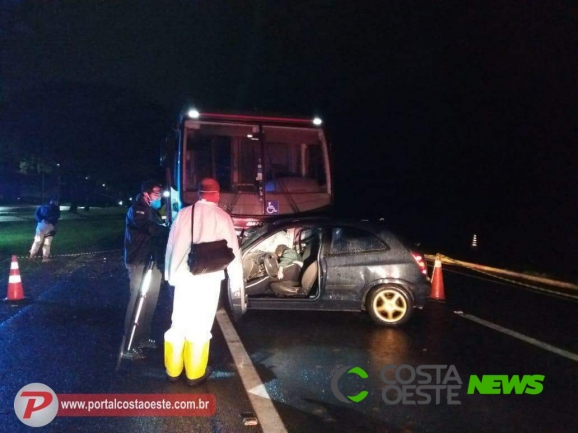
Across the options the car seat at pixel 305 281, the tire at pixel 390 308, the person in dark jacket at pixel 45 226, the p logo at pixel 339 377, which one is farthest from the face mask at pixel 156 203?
the person in dark jacket at pixel 45 226

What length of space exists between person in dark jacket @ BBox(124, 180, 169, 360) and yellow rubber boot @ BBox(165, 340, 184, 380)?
96 cm

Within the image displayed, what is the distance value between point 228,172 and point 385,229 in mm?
4063

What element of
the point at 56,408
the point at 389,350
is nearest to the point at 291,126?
the point at 389,350

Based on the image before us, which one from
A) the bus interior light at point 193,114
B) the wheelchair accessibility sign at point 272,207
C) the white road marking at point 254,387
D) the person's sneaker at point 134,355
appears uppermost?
the bus interior light at point 193,114

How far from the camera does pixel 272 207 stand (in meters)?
11.6

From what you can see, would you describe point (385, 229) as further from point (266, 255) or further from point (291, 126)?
point (291, 126)

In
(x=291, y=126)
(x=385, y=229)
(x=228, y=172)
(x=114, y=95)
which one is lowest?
(x=385, y=229)

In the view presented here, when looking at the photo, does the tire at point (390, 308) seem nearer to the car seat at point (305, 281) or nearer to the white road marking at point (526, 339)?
the car seat at point (305, 281)

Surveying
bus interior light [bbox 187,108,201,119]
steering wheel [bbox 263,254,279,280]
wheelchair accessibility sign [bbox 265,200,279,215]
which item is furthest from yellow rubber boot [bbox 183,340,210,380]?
bus interior light [bbox 187,108,201,119]

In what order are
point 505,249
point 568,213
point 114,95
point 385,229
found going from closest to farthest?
point 385,229
point 505,249
point 568,213
point 114,95

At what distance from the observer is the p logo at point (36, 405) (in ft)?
16.0

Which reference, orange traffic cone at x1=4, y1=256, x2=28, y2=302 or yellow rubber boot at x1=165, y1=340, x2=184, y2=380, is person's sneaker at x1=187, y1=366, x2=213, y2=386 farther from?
orange traffic cone at x1=4, y1=256, x2=28, y2=302

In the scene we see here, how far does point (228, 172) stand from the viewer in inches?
458

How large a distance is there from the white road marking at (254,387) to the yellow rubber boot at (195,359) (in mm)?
459
